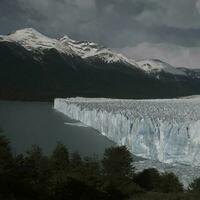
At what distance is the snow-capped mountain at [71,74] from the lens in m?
115

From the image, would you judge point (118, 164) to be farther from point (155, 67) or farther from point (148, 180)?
point (155, 67)

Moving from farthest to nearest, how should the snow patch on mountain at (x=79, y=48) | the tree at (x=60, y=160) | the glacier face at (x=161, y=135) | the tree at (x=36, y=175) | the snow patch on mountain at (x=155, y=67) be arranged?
the snow patch on mountain at (x=155, y=67) < the snow patch on mountain at (x=79, y=48) < the glacier face at (x=161, y=135) < the tree at (x=60, y=160) < the tree at (x=36, y=175)

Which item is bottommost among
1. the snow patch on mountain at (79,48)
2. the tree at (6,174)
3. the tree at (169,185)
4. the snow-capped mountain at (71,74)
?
the tree at (169,185)

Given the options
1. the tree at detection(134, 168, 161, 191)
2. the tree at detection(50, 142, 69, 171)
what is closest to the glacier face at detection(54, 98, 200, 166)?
the tree at detection(134, 168, 161, 191)

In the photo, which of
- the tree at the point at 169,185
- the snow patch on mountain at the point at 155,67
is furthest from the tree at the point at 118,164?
the snow patch on mountain at the point at 155,67

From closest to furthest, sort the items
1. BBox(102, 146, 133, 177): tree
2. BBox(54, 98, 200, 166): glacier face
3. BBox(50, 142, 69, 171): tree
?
BBox(50, 142, 69, 171): tree
BBox(102, 146, 133, 177): tree
BBox(54, 98, 200, 166): glacier face

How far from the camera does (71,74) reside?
135m

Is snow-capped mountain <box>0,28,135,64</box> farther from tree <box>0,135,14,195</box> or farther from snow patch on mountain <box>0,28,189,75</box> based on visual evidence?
tree <box>0,135,14,195</box>

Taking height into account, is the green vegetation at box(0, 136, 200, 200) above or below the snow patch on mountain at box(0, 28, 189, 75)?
below

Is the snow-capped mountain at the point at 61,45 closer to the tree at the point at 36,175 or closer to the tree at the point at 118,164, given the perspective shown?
the tree at the point at 118,164

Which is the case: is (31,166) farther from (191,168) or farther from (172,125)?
(172,125)

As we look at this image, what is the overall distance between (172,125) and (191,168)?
4.77m

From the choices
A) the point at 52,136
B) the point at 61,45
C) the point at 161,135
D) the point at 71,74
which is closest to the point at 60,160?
the point at 161,135

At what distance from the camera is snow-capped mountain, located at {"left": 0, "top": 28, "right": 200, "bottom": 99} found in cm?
11531
